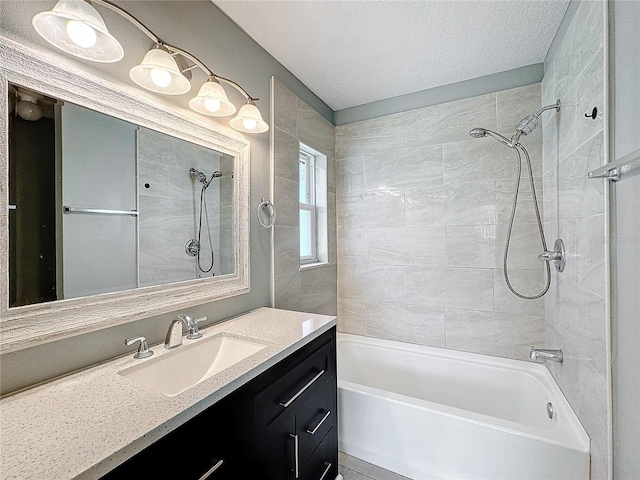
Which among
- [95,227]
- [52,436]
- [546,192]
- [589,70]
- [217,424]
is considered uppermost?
[589,70]

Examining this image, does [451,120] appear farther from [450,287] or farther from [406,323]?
[406,323]

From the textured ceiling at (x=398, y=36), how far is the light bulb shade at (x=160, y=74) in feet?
2.11

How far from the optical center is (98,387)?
82cm

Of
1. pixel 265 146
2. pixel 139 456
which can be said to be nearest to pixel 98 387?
pixel 139 456

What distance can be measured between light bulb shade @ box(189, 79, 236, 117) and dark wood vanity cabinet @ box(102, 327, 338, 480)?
1176 mm

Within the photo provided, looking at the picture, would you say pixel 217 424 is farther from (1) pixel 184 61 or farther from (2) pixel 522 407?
(2) pixel 522 407

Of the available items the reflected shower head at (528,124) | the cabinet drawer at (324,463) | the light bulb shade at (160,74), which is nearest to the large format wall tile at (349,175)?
the reflected shower head at (528,124)

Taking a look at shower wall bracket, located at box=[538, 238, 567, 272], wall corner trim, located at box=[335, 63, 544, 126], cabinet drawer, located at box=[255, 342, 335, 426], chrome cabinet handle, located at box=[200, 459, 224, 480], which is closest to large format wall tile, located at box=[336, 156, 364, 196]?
wall corner trim, located at box=[335, 63, 544, 126]

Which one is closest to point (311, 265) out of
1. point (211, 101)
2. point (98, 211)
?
point (211, 101)

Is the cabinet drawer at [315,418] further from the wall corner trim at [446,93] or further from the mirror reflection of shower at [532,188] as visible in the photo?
the wall corner trim at [446,93]

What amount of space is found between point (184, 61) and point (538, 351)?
7.94 ft

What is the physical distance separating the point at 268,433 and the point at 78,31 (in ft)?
4.72

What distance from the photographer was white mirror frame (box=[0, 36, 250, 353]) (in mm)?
782

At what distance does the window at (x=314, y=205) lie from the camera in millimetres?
2484
